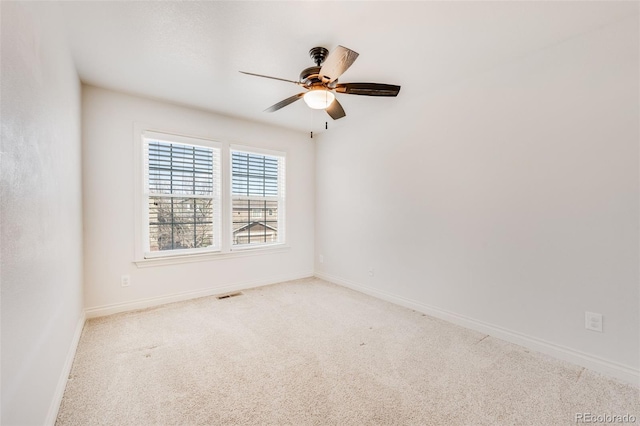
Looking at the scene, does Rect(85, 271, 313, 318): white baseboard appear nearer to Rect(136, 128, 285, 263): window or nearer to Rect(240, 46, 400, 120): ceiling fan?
Rect(136, 128, 285, 263): window

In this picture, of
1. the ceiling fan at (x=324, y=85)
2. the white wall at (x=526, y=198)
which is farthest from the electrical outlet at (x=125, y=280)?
the white wall at (x=526, y=198)

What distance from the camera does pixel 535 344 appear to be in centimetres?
235

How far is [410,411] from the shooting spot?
1.65 m

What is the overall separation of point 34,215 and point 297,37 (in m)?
1.95

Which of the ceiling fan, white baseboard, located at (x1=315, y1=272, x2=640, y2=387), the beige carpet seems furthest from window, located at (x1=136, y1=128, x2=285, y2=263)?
white baseboard, located at (x1=315, y1=272, x2=640, y2=387)

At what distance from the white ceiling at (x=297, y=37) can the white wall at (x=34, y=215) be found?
417mm

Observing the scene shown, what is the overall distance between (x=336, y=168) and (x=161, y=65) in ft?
8.49

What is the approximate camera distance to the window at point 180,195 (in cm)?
340

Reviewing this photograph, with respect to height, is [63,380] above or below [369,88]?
below

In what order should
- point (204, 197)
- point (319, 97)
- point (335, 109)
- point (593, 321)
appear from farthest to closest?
point (204, 197) → point (335, 109) → point (319, 97) → point (593, 321)

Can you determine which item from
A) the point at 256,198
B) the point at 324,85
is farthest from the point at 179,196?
the point at 324,85

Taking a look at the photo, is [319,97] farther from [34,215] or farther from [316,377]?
[316,377]

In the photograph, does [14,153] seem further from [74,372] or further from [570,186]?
[570,186]

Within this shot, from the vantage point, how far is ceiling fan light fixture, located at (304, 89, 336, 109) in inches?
89.5
